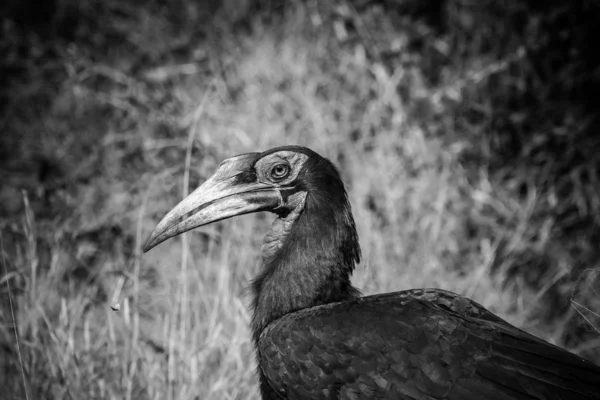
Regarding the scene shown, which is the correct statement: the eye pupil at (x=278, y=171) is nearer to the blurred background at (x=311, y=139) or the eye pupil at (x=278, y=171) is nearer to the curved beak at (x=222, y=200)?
the curved beak at (x=222, y=200)

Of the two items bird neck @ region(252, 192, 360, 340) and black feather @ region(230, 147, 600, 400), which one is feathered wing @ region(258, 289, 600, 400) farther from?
bird neck @ region(252, 192, 360, 340)

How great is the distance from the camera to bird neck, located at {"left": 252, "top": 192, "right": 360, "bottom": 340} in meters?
2.21

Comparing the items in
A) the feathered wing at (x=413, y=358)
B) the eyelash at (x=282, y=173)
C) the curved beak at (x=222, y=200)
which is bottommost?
the feathered wing at (x=413, y=358)

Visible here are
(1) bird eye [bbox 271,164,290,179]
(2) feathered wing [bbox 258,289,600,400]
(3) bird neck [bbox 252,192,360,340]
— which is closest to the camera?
(2) feathered wing [bbox 258,289,600,400]

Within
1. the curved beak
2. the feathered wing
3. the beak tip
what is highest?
the curved beak

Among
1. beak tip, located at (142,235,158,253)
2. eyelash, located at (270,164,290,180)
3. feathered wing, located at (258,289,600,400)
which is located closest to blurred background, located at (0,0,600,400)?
beak tip, located at (142,235,158,253)

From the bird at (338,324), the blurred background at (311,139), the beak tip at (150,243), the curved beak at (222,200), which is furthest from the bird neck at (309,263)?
the blurred background at (311,139)

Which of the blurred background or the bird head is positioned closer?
the bird head

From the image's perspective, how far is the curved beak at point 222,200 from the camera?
2234mm

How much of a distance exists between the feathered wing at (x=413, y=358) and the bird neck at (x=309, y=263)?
161 mm

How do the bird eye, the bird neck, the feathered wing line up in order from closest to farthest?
the feathered wing, the bird neck, the bird eye

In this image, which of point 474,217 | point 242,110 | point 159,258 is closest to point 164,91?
point 242,110

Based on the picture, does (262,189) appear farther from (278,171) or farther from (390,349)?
(390,349)

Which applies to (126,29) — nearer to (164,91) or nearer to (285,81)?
(164,91)
